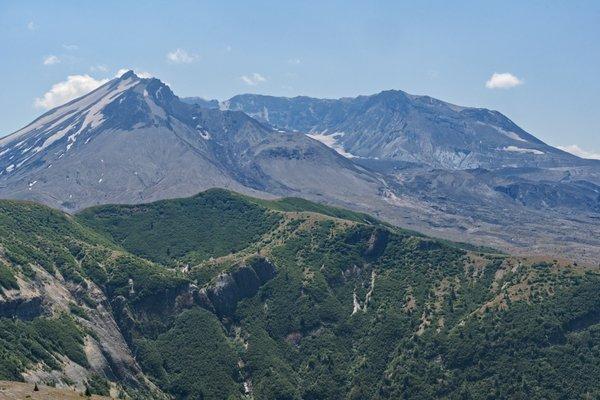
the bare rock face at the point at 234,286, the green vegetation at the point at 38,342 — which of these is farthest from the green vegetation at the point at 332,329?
the bare rock face at the point at 234,286

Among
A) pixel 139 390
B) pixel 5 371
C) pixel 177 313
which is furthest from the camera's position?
pixel 177 313

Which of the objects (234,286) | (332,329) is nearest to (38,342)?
(234,286)

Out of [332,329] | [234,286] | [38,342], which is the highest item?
[234,286]

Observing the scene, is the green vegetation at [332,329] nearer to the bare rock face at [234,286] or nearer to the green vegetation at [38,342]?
the green vegetation at [38,342]

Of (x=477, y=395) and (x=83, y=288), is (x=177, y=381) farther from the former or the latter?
(x=477, y=395)

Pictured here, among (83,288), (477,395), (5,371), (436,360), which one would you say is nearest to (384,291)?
(436,360)

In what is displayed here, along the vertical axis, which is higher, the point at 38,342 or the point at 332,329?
the point at 38,342

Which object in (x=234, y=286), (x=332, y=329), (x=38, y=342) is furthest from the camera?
(x=234, y=286)

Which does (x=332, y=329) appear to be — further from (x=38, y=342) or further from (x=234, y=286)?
(x=38, y=342)

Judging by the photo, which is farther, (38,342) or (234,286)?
(234,286)

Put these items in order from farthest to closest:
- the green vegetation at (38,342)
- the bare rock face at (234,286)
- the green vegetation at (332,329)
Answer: the bare rock face at (234,286)
the green vegetation at (332,329)
the green vegetation at (38,342)

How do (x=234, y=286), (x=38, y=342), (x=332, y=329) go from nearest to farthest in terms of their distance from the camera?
1. (x=38, y=342)
2. (x=332, y=329)
3. (x=234, y=286)
